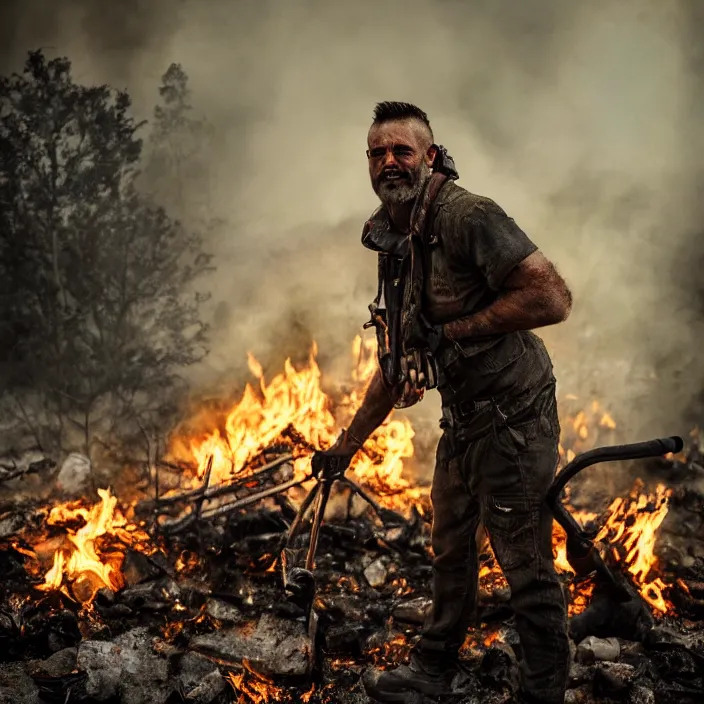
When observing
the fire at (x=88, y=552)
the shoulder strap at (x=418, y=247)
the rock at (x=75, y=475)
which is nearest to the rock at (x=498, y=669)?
the shoulder strap at (x=418, y=247)

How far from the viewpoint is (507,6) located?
8961mm

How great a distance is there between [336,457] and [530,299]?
1533 mm

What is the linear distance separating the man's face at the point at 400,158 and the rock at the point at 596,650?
275cm

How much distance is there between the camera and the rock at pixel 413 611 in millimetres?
3746

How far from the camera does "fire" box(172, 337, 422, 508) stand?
5.69 meters

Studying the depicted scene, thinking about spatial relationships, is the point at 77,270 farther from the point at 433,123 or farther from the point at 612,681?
the point at 612,681

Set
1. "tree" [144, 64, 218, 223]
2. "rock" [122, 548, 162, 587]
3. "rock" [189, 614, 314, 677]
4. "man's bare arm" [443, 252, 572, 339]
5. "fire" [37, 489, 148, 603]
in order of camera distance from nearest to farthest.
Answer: "man's bare arm" [443, 252, 572, 339] → "rock" [189, 614, 314, 677] → "fire" [37, 489, 148, 603] → "rock" [122, 548, 162, 587] → "tree" [144, 64, 218, 223]

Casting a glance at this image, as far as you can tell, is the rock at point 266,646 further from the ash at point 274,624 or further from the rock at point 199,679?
the rock at point 199,679

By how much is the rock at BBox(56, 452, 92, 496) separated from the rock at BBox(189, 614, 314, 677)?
2.98 metres

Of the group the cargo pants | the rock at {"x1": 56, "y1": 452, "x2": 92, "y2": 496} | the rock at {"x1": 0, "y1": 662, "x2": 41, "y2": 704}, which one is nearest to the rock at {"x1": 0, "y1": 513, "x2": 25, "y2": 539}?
the rock at {"x1": 56, "y1": 452, "x2": 92, "y2": 496}

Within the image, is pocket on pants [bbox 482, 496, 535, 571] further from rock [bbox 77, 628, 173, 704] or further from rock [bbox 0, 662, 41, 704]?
rock [bbox 0, 662, 41, 704]

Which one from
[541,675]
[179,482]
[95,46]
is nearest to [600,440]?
[541,675]

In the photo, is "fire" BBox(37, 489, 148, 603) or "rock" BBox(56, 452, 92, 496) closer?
"fire" BBox(37, 489, 148, 603)

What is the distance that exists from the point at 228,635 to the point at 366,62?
8.65 m
